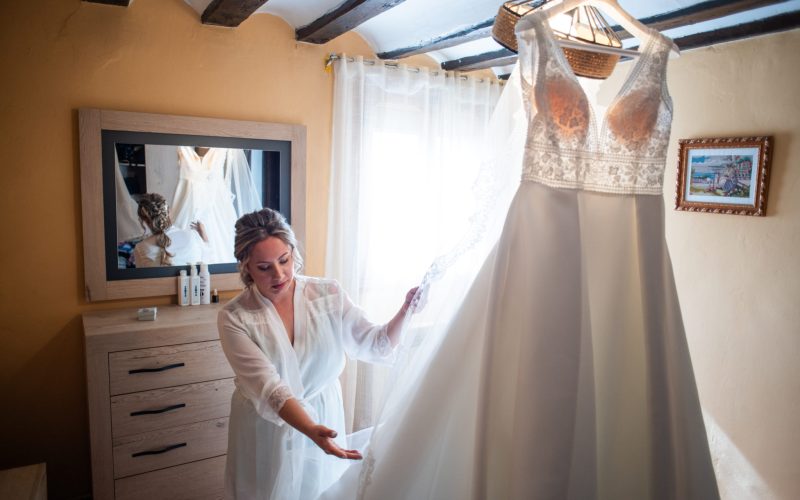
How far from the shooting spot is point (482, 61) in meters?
2.82

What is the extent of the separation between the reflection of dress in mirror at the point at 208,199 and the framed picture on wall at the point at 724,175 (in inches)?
87.9

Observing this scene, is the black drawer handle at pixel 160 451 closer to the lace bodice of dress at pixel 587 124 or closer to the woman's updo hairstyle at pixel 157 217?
the woman's updo hairstyle at pixel 157 217

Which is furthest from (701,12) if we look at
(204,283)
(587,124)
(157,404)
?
(157,404)

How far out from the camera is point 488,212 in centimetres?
113

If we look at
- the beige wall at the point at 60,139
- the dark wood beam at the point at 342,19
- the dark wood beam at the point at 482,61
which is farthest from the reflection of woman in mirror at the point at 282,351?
the dark wood beam at the point at 482,61

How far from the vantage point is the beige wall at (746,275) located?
2051 mm

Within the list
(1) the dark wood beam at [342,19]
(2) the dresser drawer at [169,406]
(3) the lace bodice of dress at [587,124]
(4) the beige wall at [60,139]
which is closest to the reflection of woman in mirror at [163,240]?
(4) the beige wall at [60,139]

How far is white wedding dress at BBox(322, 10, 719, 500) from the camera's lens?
93cm

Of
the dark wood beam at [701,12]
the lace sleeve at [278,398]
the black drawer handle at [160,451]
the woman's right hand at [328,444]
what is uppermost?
the dark wood beam at [701,12]

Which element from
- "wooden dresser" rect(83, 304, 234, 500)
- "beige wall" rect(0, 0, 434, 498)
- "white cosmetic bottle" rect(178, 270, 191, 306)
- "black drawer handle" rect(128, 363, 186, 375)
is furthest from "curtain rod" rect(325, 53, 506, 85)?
"black drawer handle" rect(128, 363, 186, 375)

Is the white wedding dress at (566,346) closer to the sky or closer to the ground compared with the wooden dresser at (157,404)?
closer to the sky

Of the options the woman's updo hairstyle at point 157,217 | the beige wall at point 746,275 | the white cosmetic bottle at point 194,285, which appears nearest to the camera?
the beige wall at point 746,275

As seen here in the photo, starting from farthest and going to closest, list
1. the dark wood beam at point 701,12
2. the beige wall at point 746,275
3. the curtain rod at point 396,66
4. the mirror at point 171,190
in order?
the curtain rod at point 396,66 < the mirror at point 171,190 < the beige wall at point 746,275 < the dark wood beam at point 701,12

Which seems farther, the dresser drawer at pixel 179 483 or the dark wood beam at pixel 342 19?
the dresser drawer at pixel 179 483
